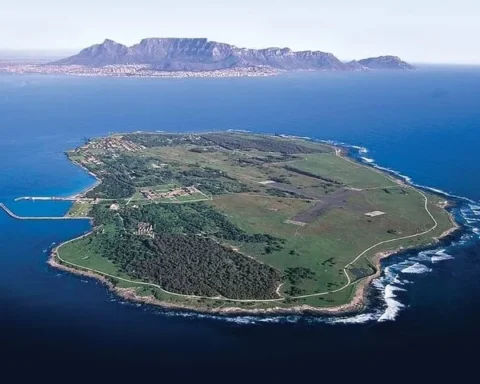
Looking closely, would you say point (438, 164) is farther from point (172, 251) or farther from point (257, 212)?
point (172, 251)

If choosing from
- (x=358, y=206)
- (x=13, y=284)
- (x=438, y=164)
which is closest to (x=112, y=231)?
(x=13, y=284)

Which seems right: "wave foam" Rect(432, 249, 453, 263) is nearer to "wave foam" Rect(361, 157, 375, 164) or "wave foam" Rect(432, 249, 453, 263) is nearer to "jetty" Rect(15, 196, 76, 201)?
"wave foam" Rect(361, 157, 375, 164)

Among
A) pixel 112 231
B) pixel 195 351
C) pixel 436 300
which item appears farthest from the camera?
pixel 112 231

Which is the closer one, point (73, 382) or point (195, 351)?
point (73, 382)

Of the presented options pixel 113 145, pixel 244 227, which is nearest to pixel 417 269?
pixel 244 227

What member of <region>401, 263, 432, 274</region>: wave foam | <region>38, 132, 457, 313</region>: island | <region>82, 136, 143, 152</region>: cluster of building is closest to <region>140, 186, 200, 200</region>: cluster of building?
<region>38, 132, 457, 313</region>: island

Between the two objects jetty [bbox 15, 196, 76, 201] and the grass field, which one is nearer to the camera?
the grass field
